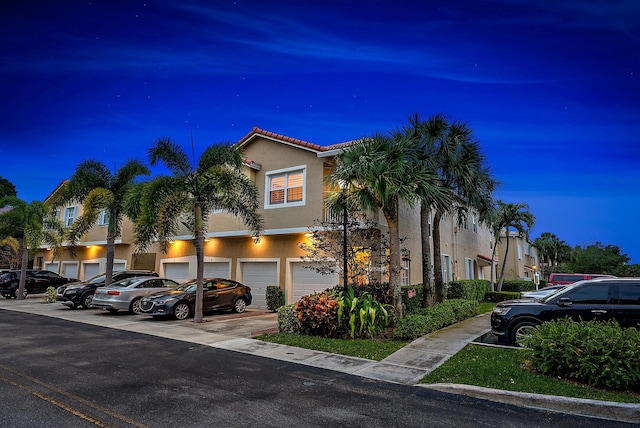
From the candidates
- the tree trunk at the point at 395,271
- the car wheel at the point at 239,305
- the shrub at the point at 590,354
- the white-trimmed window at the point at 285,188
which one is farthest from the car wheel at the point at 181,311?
the shrub at the point at 590,354

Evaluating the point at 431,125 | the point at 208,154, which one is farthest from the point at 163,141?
the point at 431,125

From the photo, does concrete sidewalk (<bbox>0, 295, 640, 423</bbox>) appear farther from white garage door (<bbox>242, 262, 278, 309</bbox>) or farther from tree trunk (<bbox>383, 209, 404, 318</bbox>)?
white garage door (<bbox>242, 262, 278, 309</bbox>)

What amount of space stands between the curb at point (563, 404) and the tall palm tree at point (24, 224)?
80.9 feet

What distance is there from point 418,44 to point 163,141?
1026cm

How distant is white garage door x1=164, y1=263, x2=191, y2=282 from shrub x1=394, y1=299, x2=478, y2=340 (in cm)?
1335

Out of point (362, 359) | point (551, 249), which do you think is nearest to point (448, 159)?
point (362, 359)

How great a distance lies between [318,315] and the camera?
10.5 meters

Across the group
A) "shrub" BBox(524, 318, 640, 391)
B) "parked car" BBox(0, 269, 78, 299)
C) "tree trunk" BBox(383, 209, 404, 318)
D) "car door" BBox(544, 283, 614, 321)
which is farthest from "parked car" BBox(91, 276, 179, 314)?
"car door" BBox(544, 283, 614, 321)

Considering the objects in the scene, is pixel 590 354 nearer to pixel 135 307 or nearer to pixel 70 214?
pixel 135 307

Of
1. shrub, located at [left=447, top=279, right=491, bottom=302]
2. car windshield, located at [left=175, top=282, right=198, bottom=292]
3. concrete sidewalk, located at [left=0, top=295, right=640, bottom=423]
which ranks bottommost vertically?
concrete sidewalk, located at [left=0, top=295, right=640, bottom=423]

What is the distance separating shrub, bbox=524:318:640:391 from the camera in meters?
5.93

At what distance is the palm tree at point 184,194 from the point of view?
43.3 ft

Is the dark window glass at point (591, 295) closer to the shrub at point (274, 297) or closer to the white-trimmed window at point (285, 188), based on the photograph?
the white-trimmed window at point (285, 188)

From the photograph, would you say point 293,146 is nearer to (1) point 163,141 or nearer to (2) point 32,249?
(1) point 163,141
